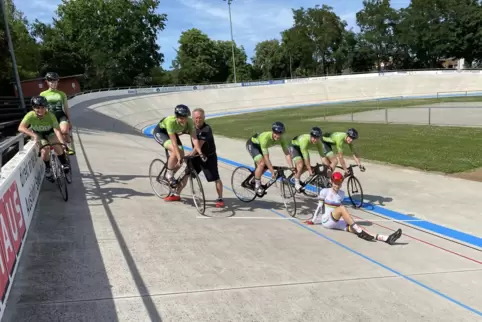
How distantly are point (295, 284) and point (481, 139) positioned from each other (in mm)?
14585

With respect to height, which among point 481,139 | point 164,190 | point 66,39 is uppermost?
point 66,39

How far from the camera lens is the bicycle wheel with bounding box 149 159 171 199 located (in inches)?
313

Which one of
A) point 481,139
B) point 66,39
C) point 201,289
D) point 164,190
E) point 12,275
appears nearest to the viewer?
point 12,275

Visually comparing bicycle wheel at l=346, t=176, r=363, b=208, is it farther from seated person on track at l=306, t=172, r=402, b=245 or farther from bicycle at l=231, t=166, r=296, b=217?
Answer: seated person on track at l=306, t=172, r=402, b=245

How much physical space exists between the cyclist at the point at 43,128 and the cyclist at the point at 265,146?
11.5ft

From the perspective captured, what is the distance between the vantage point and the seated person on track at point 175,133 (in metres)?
7.08

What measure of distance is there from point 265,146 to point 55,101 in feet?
13.5

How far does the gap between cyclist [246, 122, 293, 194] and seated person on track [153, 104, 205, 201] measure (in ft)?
4.24

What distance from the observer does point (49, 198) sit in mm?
7379

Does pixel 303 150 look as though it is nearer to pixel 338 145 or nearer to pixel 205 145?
pixel 338 145

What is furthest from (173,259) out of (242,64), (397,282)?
(242,64)

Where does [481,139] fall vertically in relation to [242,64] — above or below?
below

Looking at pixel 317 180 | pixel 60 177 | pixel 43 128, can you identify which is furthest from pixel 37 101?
pixel 317 180

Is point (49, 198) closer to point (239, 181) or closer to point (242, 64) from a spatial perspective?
point (239, 181)
